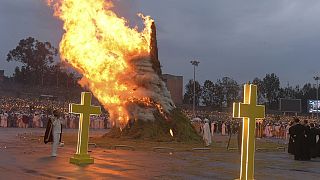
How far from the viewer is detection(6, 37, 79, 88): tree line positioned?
87.2 metres

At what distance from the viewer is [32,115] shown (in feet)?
147

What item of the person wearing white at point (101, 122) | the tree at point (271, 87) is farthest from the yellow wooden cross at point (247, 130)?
the tree at point (271, 87)

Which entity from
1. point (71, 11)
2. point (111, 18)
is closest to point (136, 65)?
point (111, 18)

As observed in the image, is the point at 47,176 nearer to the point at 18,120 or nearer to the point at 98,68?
the point at 98,68

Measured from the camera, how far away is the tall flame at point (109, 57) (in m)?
23.6

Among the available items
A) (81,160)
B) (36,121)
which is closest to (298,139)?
(81,160)

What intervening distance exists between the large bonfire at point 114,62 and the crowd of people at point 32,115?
40.9 feet

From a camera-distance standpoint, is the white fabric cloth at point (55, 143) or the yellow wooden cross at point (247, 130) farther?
the white fabric cloth at point (55, 143)

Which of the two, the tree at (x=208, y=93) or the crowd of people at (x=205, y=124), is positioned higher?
the tree at (x=208, y=93)

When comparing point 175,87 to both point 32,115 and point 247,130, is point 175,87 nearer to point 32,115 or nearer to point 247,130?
point 32,115

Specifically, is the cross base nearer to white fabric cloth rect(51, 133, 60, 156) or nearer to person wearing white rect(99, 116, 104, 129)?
white fabric cloth rect(51, 133, 60, 156)


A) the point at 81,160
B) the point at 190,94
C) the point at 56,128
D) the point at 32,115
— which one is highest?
the point at 190,94

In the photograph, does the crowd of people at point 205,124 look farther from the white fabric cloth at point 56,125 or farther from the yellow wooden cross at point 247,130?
the yellow wooden cross at point 247,130

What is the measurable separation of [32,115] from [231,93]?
62.7 metres
